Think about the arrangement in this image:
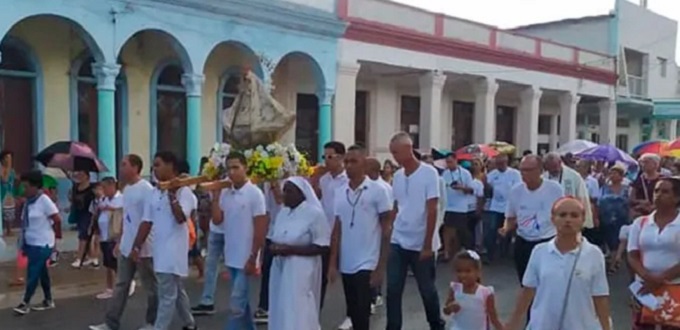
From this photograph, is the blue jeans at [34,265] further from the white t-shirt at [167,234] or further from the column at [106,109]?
the column at [106,109]

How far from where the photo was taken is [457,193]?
1201 centimetres

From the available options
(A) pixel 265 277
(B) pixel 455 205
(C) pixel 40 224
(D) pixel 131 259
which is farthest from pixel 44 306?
(B) pixel 455 205

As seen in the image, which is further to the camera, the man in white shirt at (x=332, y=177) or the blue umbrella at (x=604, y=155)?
the blue umbrella at (x=604, y=155)

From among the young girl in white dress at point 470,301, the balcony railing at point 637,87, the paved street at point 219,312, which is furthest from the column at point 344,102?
the balcony railing at point 637,87

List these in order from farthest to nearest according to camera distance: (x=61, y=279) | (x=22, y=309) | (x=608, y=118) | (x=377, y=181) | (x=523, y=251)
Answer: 1. (x=608, y=118)
2. (x=61, y=279)
3. (x=22, y=309)
4. (x=523, y=251)
5. (x=377, y=181)

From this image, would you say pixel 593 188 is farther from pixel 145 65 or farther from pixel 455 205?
pixel 145 65

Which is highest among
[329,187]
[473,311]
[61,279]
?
[329,187]

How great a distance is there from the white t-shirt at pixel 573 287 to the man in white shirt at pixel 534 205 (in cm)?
254

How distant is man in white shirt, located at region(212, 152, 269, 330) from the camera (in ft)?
21.6

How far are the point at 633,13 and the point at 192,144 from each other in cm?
2123

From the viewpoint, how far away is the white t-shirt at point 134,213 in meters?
7.05

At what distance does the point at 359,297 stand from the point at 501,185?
6.20 m

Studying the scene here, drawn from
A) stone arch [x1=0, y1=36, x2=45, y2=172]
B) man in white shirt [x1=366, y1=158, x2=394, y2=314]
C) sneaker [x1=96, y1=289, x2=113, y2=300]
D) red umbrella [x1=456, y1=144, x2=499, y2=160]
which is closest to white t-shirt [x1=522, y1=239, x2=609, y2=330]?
man in white shirt [x1=366, y1=158, x2=394, y2=314]

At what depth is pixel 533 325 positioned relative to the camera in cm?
457
